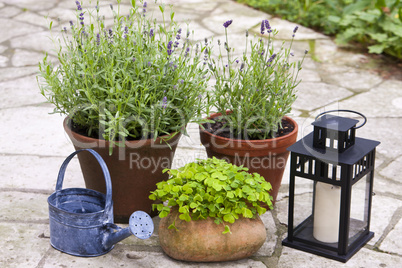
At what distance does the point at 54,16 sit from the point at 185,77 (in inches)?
153

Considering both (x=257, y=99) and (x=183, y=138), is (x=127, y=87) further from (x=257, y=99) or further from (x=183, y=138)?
(x=183, y=138)

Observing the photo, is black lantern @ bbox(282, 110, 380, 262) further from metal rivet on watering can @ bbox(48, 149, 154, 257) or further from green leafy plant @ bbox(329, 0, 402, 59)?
green leafy plant @ bbox(329, 0, 402, 59)

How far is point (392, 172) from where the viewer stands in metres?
3.62

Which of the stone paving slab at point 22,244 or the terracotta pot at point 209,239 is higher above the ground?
the terracotta pot at point 209,239

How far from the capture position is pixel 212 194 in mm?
2613

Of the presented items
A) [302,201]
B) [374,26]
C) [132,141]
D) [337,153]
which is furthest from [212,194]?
[374,26]

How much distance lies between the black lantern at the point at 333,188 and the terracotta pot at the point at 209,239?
0.26 metres

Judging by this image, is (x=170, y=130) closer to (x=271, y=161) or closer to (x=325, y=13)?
(x=271, y=161)

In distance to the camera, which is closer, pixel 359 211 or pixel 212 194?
pixel 212 194

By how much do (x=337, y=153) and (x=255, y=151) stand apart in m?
0.48

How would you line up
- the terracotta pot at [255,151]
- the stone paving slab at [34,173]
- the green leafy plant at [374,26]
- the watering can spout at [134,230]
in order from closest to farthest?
the watering can spout at [134,230] → the terracotta pot at [255,151] → the stone paving slab at [34,173] → the green leafy plant at [374,26]

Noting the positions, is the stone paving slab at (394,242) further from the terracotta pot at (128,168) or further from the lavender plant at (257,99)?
the terracotta pot at (128,168)

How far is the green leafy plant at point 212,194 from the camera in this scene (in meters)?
2.61

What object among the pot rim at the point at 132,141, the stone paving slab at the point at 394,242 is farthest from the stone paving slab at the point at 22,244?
the stone paving slab at the point at 394,242
